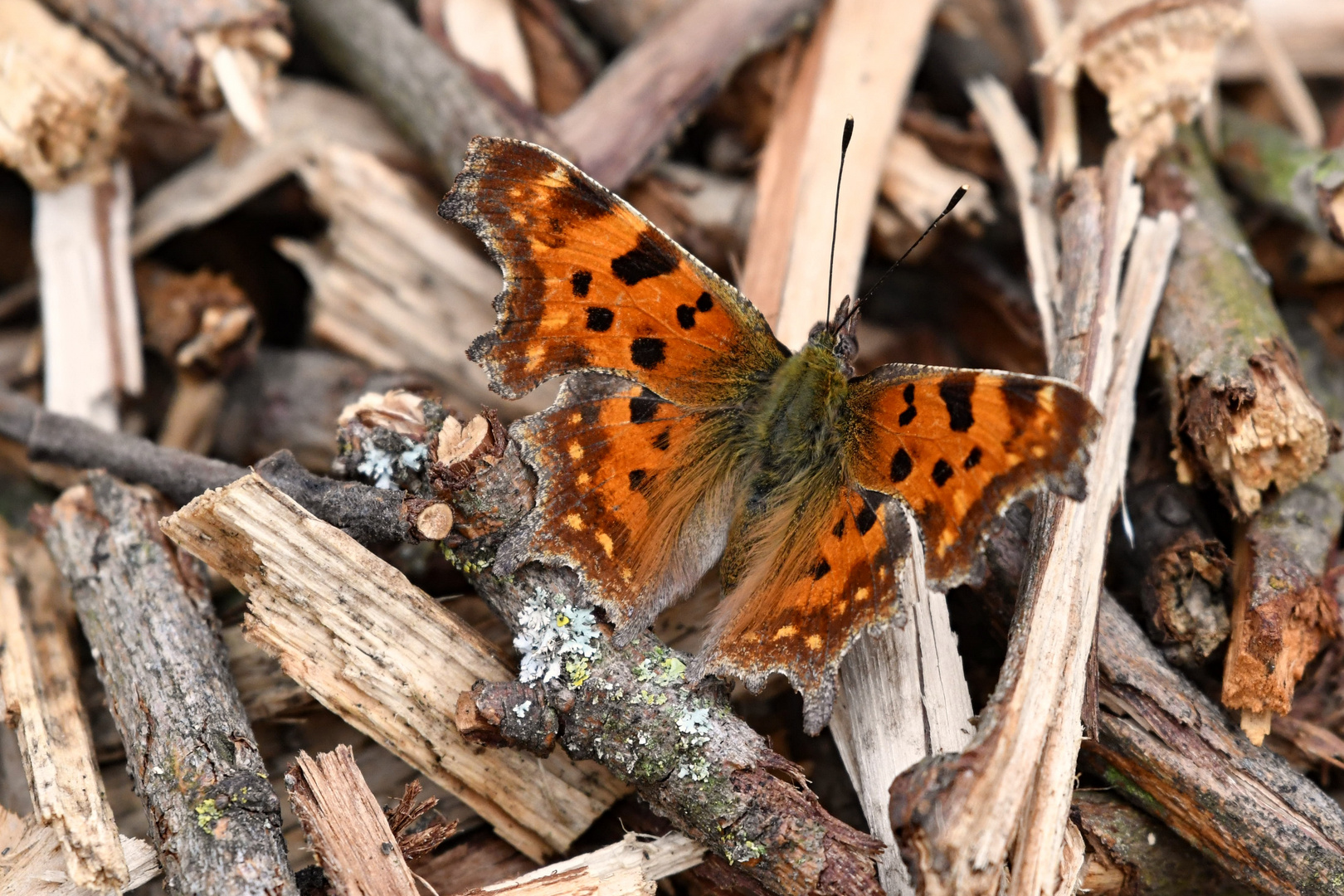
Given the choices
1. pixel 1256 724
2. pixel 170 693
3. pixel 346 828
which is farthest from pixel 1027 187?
pixel 170 693

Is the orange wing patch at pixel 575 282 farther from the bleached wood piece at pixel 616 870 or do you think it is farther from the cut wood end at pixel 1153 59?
the cut wood end at pixel 1153 59

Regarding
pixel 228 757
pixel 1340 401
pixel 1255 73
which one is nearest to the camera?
pixel 228 757

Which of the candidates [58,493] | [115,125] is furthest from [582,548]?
[115,125]

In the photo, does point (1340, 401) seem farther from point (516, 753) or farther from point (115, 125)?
point (115, 125)

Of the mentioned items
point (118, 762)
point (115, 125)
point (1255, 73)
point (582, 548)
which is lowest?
point (118, 762)

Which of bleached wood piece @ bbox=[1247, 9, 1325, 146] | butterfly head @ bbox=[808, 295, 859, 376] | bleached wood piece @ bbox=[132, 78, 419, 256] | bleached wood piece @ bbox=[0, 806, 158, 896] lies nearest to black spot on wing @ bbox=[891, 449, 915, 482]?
butterfly head @ bbox=[808, 295, 859, 376]

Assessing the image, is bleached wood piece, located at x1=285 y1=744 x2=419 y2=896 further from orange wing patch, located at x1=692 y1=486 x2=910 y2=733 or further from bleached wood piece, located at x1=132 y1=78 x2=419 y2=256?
bleached wood piece, located at x1=132 y1=78 x2=419 y2=256
